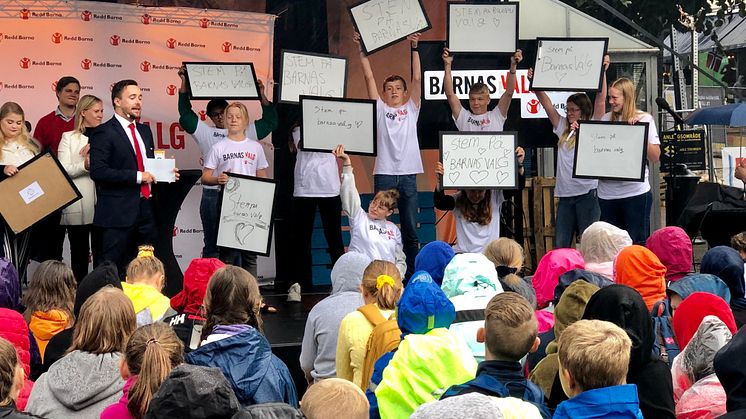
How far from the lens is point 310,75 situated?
1003cm

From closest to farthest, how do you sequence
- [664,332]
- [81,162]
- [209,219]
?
1. [664,332]
2. [81,162]
3. [209,219]

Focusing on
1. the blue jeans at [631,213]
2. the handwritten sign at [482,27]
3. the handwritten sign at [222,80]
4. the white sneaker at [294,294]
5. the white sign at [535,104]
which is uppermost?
the handwritten sign at [482,27]

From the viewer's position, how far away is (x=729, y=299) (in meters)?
6.21

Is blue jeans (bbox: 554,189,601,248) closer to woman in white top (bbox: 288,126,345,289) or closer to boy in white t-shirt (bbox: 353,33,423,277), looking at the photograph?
boy in white t-shirt (bbox: 353,33,423,277)

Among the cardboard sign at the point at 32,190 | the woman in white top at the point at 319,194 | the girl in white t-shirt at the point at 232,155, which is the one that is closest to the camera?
the cardboard sign at the point at 32,190

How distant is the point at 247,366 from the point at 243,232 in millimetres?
4686

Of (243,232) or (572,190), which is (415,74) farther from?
(243,232)

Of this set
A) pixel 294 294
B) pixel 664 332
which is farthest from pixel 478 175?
pixel 664 332

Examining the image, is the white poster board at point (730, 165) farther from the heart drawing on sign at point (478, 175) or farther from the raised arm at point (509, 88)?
the heart drawing on sign at point (478, 175)

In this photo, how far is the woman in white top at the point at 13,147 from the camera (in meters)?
8.84

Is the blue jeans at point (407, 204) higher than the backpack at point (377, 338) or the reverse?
higher

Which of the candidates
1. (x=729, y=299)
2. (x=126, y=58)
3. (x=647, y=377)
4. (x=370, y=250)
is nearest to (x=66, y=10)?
(x=126, y=58)

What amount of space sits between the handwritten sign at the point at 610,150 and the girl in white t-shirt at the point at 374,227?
5.32 ft

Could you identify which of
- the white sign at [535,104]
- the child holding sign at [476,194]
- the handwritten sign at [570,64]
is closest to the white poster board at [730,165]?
A: the white sign at [535,104]
